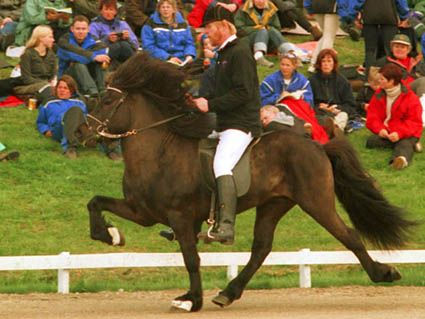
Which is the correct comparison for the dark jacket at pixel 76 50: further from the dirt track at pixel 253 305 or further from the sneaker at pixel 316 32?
the dirt track at pixel 253 305

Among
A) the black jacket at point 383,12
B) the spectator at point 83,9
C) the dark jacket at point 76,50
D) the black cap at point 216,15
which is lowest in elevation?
the dark jacket at point 76,50

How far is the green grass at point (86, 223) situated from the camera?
611 inches

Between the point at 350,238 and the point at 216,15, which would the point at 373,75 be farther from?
the point at 216,15

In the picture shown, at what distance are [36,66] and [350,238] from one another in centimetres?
810

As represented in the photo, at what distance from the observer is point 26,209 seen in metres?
17.4

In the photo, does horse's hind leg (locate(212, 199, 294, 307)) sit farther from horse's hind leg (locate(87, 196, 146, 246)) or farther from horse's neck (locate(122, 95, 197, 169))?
horse's hind leg (locate(87, 196, 146, 246))

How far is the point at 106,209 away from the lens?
13180mm

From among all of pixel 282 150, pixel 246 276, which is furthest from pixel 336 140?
pixel 246 276

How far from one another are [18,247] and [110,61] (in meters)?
4.59

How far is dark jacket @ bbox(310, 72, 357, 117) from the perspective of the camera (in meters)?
19.1

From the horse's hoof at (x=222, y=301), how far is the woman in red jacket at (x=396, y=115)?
19.9 feet

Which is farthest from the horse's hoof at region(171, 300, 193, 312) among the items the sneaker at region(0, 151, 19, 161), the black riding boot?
the sneaker at region(0, 151, 19, 161)

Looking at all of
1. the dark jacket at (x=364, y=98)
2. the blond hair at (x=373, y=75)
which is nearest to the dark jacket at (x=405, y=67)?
the blond hair at (x=373, y=75)

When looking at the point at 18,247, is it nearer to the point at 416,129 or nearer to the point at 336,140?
the point at 336,140
